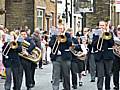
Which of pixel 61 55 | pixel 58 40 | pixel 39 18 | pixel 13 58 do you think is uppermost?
pixel 58 40

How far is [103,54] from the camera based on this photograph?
13156 mm

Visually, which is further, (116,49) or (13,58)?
(116,49)

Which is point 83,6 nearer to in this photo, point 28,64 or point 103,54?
point 28,64

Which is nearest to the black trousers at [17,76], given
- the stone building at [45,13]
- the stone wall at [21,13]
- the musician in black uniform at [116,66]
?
the musician in black uniform at [116,66]

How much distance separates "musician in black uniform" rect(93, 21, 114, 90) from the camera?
13039 millimetres

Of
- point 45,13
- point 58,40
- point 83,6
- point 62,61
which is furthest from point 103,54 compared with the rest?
point 45,13

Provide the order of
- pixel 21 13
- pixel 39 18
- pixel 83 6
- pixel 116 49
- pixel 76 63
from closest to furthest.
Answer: pixel 116 49 → pixel 76 63 → pixel 83 6 → pixel 21 13 → pixel 39 18

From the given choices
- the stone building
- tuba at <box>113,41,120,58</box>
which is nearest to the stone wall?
the stone building

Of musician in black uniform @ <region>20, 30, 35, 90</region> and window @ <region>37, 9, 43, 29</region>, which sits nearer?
musician in black uniform @ <region>20, 30, 35, 90</region>

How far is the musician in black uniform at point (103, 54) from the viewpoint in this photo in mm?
13039

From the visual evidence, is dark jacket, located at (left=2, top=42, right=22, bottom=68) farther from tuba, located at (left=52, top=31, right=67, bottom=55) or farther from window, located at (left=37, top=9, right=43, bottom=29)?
window, located at (left=37, top=9, right=43, bottom=29)

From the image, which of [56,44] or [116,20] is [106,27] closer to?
[56,44]

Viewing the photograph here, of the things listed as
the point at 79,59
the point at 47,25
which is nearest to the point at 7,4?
the point at 47,25

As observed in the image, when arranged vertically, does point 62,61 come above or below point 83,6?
below
